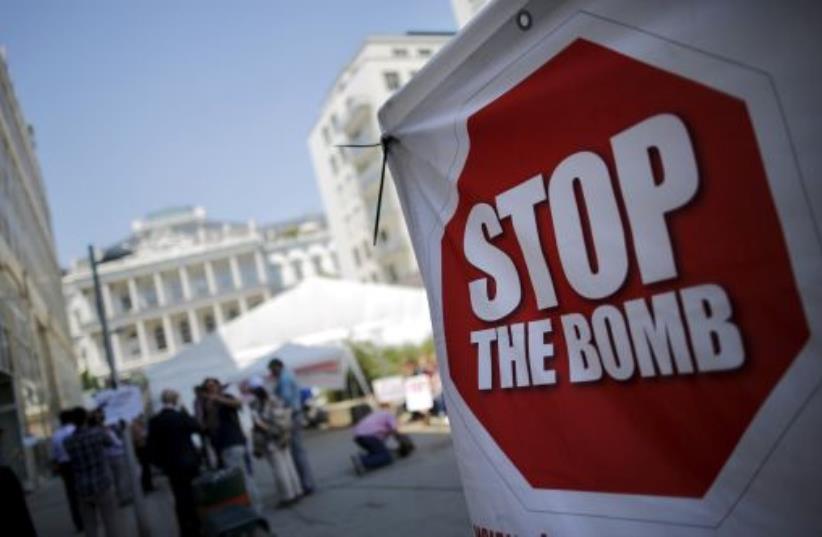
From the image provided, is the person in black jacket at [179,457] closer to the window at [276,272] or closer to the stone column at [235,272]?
the stone column at [235,272]

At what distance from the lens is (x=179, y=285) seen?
7794cm

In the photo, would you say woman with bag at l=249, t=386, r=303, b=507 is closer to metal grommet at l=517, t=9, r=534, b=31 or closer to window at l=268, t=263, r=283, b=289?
metal grommet at l=517, t=9, r=534, b=31

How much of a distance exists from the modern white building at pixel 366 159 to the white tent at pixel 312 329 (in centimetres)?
2593

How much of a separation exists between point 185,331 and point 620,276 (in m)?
78.9

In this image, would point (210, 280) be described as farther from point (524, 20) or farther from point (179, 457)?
point (524, 20)

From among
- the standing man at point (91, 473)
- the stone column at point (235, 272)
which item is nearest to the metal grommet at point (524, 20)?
the standing man at point (91, 473)

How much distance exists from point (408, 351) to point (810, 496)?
1832 centimetres

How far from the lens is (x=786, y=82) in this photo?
150 cm

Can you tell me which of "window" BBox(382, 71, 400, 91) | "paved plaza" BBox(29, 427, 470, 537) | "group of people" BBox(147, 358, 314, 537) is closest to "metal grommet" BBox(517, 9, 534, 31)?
"paved plaza" BBox(29, 427, 470, 537)

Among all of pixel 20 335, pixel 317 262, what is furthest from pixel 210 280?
pixel 20 335

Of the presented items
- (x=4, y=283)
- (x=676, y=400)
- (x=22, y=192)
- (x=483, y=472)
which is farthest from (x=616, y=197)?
(x=22, y=192)

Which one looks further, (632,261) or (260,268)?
(260,268)

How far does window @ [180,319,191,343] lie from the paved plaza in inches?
2583

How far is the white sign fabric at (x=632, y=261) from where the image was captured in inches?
60.2
